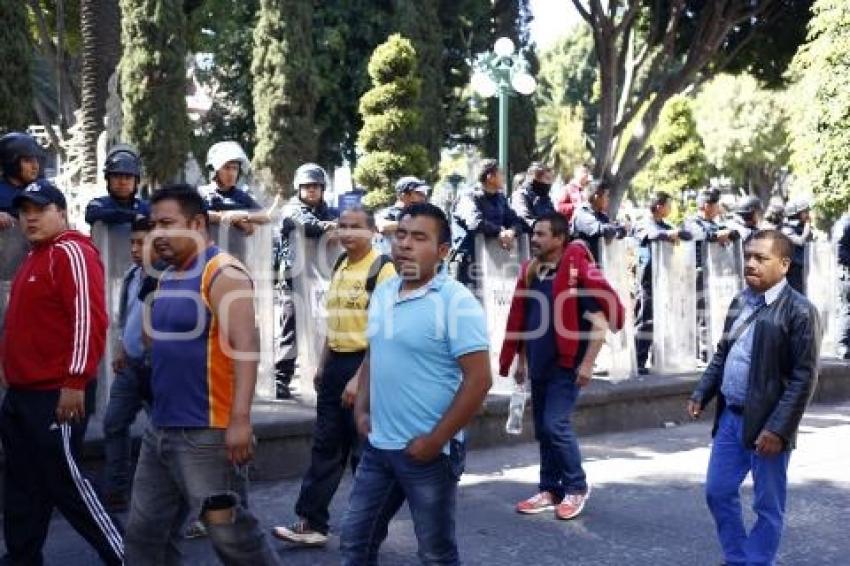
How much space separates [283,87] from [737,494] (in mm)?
21335

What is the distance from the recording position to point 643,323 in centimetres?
1009

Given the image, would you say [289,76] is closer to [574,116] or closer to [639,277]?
[639,277]

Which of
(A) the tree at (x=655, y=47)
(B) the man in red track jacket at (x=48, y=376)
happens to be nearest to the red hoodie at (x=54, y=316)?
(B) the man in red track jacket at (x=48, y=376)

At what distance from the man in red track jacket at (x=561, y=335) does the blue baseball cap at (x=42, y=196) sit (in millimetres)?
2739

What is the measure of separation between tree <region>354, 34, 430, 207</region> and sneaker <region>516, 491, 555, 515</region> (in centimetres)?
1335

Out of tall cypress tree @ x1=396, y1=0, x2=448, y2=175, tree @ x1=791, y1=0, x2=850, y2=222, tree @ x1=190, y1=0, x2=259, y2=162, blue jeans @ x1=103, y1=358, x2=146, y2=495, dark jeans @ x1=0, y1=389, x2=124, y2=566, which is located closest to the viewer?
dark jeans @ x1=0, y1=389, x2=124, y2=566

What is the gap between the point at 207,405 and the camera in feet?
13.4

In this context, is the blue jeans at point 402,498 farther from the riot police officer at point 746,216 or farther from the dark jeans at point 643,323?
the riot police officer at point 746,216

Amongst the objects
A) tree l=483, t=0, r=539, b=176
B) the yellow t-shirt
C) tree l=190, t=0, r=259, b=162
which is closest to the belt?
the yellow t-shirt

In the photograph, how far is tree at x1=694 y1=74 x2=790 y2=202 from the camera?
164ft

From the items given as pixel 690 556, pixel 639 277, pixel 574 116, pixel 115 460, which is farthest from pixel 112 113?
pixel 574 116

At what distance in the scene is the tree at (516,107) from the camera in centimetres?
3070

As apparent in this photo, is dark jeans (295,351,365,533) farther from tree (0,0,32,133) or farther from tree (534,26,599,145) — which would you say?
tree (534,26,599,145)

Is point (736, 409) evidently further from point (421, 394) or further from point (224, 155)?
point (224, 155)
